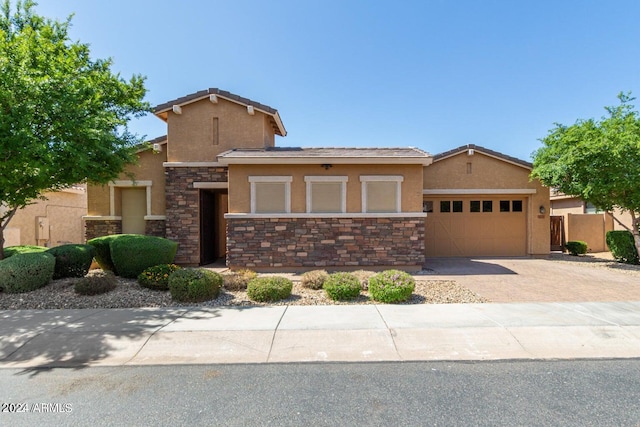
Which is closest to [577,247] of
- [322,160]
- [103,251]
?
[322,160]

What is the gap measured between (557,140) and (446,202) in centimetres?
449

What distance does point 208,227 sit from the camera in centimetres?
1258

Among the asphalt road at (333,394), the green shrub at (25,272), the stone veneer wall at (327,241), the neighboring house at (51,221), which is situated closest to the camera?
the asphalt road at (333,394)

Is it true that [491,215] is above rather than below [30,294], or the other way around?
above

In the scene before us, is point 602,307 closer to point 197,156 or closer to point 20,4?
point 197,156

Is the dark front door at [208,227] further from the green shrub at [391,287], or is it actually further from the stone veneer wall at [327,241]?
the green shrub at [391,287]

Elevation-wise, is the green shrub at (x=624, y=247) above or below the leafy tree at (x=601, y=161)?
below

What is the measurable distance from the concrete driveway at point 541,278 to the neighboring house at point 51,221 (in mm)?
15776

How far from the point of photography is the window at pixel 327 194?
10.4 metres

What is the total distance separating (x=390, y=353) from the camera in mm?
4488

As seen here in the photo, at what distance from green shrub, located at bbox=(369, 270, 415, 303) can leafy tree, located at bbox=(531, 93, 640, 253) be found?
8.14 meters

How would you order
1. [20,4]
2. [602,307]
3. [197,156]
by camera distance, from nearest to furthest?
[602,307] → [20,4] → [197,156]

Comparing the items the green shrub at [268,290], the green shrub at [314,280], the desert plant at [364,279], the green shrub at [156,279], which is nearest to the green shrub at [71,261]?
the green shrub at [156,279]

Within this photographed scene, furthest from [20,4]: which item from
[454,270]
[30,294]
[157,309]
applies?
[454,270]
